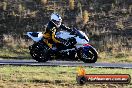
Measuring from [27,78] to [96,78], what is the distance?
2.76 metres

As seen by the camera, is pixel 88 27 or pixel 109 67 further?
pixel 88 27

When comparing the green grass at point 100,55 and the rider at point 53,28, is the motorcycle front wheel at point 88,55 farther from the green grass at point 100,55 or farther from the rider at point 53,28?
the green grass at point 100,55

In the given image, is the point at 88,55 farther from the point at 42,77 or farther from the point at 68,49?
the point at 42,77

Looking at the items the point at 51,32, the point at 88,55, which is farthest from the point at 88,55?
the point at 51,32

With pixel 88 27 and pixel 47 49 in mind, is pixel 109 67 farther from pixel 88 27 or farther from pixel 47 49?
pixel 88 27

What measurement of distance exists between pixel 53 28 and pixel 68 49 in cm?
118

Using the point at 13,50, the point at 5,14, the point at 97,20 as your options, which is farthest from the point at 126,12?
the point at 13,50

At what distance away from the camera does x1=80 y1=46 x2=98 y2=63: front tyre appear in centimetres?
2069

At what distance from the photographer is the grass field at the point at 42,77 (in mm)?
15352

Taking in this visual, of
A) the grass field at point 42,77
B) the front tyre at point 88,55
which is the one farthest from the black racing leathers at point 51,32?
the grass field at point 42,77

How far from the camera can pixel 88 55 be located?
68.2 feet

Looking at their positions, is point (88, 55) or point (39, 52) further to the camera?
point (39, 52)

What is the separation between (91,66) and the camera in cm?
1972

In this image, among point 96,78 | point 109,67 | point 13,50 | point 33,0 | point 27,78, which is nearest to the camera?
point 96,78
